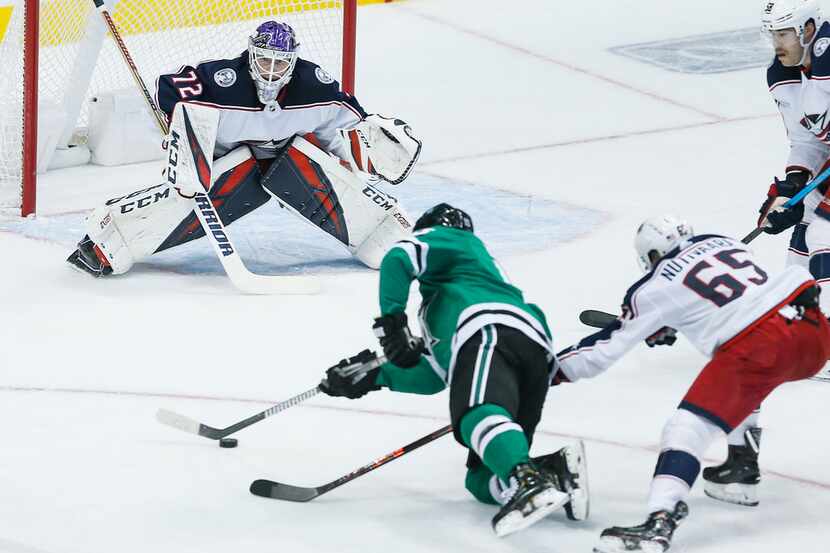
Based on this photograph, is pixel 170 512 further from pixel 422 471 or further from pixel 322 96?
pixel 322 96

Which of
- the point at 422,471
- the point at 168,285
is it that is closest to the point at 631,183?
the point at 168,285

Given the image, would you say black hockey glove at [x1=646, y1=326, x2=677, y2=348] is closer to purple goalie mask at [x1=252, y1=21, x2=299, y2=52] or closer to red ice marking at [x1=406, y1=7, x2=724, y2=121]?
purple goalie mask at [x1=252, y1=21, x2=299, y2=52]

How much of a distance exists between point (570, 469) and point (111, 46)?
4.69 metres

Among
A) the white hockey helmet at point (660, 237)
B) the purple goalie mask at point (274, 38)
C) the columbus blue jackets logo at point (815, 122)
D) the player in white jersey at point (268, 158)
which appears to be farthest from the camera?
the player in white jersey at point (268, 158)

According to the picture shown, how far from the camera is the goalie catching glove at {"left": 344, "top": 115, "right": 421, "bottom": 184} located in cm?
565

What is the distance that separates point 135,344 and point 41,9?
2.65 meters

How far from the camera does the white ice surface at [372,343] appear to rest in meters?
3.67

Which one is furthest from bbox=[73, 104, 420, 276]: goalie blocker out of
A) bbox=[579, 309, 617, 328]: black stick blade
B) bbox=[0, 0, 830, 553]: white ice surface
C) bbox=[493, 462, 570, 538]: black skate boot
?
bbox=[493, 462, 570, 538]: black skate boot

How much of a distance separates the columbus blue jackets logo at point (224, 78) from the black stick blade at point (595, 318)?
4.68 ft

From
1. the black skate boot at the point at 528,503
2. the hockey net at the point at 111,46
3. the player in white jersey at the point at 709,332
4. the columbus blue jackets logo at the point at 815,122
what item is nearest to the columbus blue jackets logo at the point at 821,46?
the columbus blue jackets logo at the point at 815,122

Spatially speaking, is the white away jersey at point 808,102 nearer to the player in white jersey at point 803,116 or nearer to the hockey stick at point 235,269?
the player in white jersey at point 803,116

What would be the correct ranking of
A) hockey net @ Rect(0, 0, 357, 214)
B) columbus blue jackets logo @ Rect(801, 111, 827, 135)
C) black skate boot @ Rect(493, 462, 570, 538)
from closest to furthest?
black skate boot @ Rect(493, 462, 570, 538) → columbus blue jackets logo @ Rect(801, 111, 827, 135) → hockey net @ Rect(0, 0, 357, 214)

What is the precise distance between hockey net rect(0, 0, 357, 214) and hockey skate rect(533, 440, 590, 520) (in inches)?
136

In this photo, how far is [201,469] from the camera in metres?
3.98
